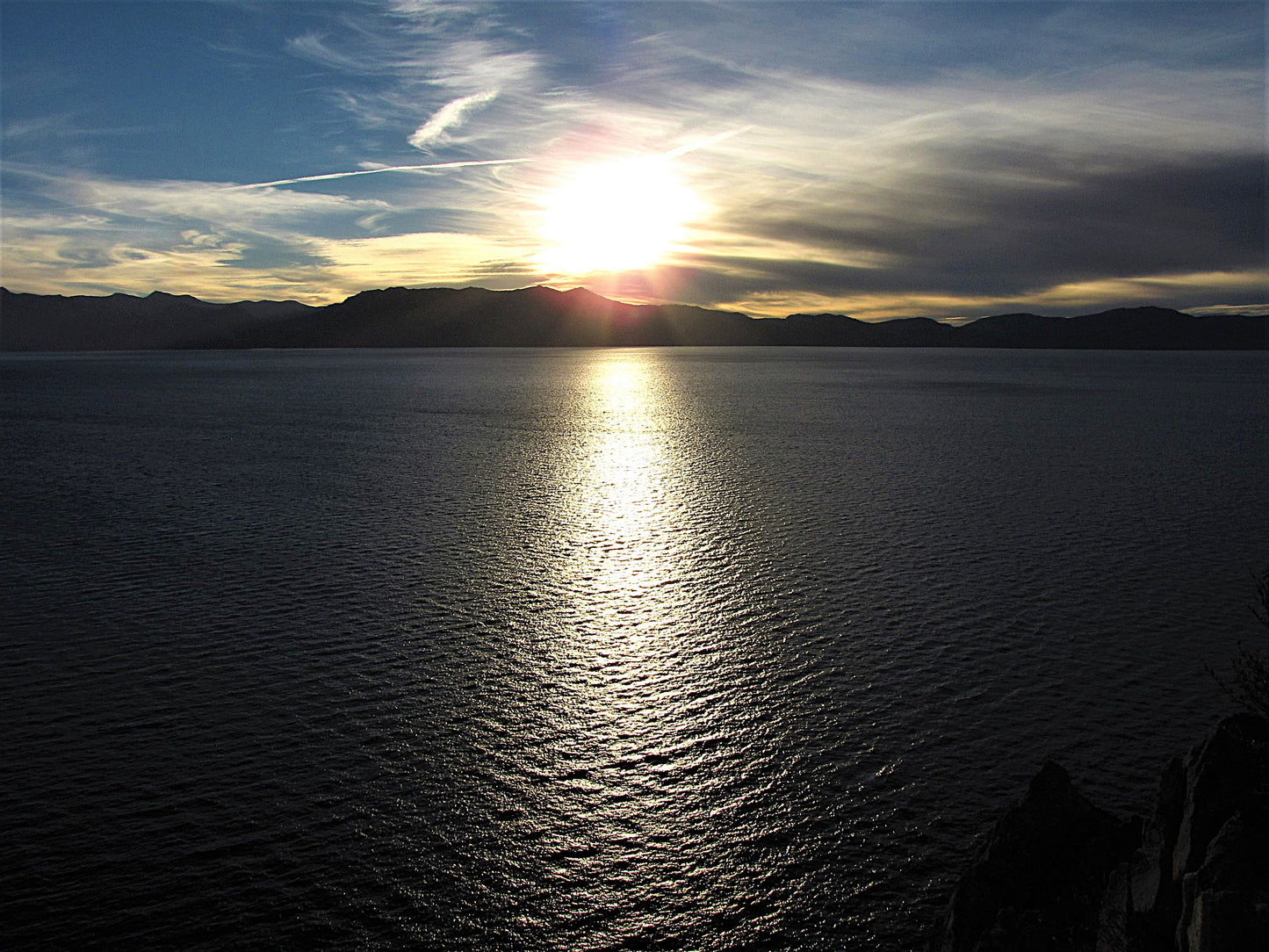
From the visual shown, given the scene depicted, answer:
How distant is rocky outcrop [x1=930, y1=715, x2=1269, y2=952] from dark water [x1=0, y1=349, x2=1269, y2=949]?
6.71 feet

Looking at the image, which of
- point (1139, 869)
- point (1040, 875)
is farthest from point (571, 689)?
point (1139, 869)

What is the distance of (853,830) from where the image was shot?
579 inches

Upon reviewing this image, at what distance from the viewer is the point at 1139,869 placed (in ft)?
33.5

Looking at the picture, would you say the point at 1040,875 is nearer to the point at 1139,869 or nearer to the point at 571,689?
the point at 1139,869

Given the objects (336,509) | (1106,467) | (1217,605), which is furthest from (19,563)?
(1106,467)

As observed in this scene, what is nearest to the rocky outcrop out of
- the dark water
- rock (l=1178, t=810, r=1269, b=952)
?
rock (l=1178, t=810, r=1269, b=952)

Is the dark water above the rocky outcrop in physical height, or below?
below

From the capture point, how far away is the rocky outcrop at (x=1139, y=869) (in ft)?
27.8

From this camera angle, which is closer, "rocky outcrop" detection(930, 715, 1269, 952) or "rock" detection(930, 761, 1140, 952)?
"rocky outcrop" detection(930, 715, 1269, 952)

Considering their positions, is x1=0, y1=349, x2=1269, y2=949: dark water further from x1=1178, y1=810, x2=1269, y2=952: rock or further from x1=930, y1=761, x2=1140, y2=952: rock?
x1=1178, y1=810, x2=1269, y2=952: rock

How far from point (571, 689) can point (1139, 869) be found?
12.7 m

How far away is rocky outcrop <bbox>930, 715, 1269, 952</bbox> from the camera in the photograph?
8484mm

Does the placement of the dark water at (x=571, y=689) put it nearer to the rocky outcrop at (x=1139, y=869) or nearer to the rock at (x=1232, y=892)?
the rocky outcrop at (x=1139, y=869)

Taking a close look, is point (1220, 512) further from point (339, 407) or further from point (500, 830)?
point (339, 407)
